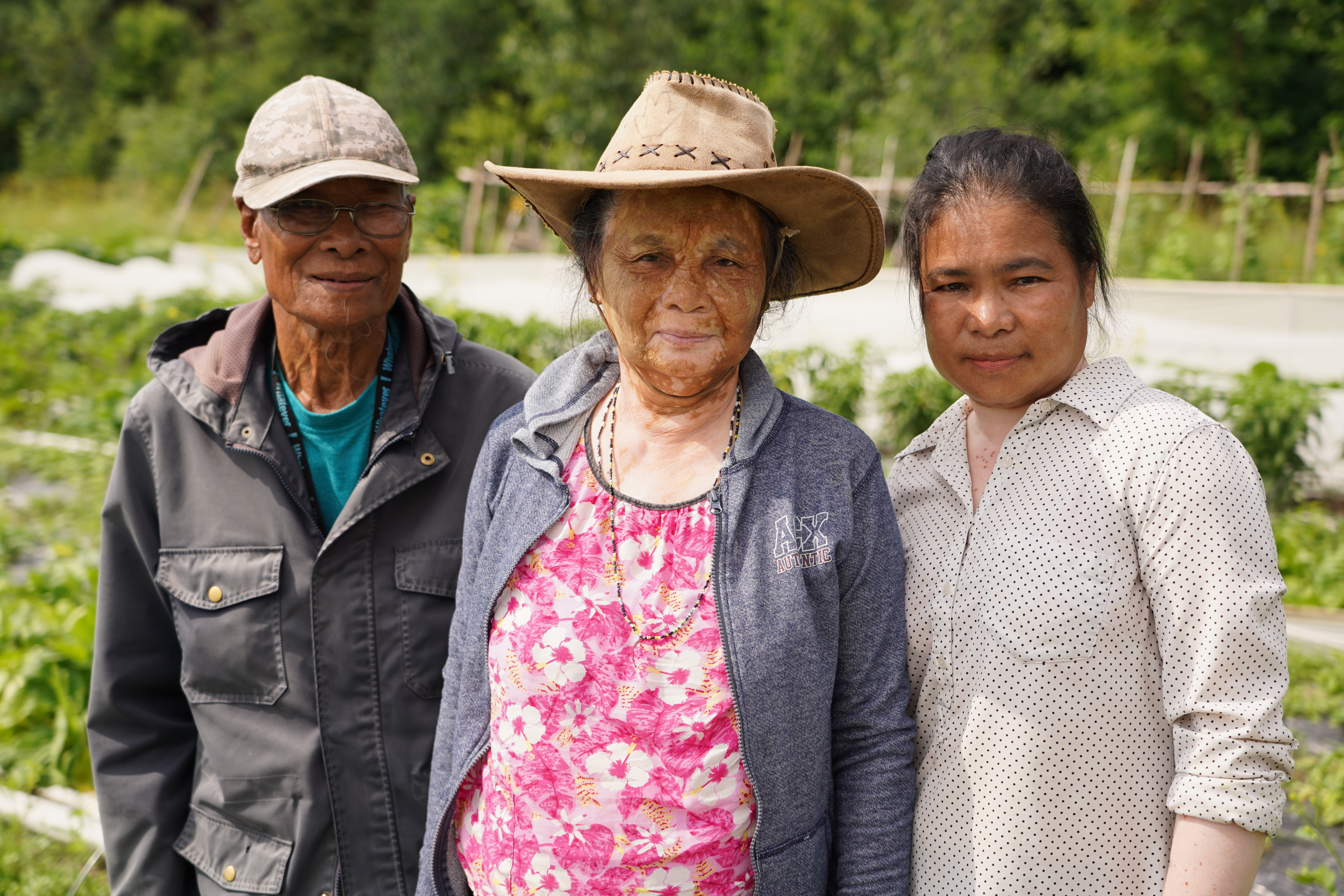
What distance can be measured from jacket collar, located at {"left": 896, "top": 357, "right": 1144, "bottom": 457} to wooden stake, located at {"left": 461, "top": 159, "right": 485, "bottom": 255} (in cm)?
1451

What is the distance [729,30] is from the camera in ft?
68.9

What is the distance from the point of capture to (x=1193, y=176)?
13703mm

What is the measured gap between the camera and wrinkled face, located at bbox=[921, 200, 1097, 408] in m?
1.64

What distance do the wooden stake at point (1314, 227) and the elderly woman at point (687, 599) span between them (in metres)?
11.9

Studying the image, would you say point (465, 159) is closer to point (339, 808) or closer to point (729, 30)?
point (729, 30)

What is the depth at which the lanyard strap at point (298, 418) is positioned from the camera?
2051 mm

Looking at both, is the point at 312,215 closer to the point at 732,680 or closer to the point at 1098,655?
the point at 732,680

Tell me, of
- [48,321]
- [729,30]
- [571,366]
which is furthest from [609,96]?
[571,366]

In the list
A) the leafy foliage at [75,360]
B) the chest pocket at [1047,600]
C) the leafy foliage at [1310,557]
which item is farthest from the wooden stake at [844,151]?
the chest pocket at [1047,600]

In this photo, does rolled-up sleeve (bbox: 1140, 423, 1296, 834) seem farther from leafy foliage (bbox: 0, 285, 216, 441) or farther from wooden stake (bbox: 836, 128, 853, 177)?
wooden stake (bbox: 836, 128, 853, 177)

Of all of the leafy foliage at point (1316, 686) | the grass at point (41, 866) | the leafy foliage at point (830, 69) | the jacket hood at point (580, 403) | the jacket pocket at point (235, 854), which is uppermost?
the leafy foliage at point (830, 69)

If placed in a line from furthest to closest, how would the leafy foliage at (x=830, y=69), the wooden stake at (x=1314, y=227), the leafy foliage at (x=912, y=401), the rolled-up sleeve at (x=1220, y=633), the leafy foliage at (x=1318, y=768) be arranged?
1. the leafy foliage at (x=830, y=69)
2. the wooden stake at (x=1314, y=227)
3. the leafy foliage at (x=912, y=401)
4. the leafy foliage at (x=1318, y=768)
5. the rolled-up sleeve at (x=1220, y=633)

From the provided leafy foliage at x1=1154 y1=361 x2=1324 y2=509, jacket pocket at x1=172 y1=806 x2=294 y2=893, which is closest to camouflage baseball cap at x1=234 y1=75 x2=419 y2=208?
jacket pocket at x1=172 y1=806 x2=294 y2=893

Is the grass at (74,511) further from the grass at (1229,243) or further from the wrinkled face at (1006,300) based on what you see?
the grass at (1229,243)
